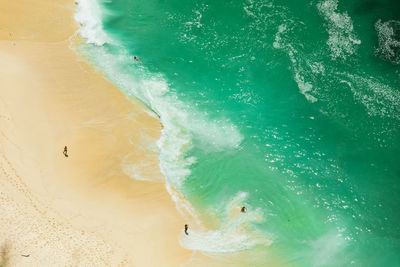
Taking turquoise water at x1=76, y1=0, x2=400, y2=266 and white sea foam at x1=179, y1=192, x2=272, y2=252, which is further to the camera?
turquoise water at x1=76, y1=0, x2=400, y2=266

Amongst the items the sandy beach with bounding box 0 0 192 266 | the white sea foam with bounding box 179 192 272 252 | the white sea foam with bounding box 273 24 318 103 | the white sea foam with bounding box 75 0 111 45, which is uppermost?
the white sea foam with bounding box 75 0 111 45

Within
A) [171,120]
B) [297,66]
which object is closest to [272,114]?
[297,66]

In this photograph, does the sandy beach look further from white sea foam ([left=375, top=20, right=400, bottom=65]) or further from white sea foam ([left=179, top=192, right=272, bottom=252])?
white sea foam ([left=375, top=20, right=400, bottom=65])

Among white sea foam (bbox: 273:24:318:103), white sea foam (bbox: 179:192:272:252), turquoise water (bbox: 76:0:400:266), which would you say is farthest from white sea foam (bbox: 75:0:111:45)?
white sea foam (bbox: 179:192:272:252)

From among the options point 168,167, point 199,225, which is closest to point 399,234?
point 199,225

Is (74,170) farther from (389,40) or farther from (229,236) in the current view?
(389,40)

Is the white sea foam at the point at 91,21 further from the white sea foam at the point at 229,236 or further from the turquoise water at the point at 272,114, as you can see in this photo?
the white sea foam at the point at 229,236

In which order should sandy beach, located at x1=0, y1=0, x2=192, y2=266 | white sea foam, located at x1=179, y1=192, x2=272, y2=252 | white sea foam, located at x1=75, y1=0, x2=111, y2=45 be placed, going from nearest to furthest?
sandy beach, located at x1=0, y1=0, x2=192, y2=266
white sea foam, located at x1=179, y1=192, x2=272, y2=252
white sea foam, located at x1=75, y1=0, x2=111, y2=45

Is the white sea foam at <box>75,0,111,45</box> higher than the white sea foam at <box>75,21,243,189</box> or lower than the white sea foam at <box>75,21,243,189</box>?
higher

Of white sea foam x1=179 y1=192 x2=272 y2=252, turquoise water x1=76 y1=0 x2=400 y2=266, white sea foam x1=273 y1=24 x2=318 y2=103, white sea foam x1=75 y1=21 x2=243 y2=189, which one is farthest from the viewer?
white sea foam x1=273 y1=24 x2=318 y2=103
